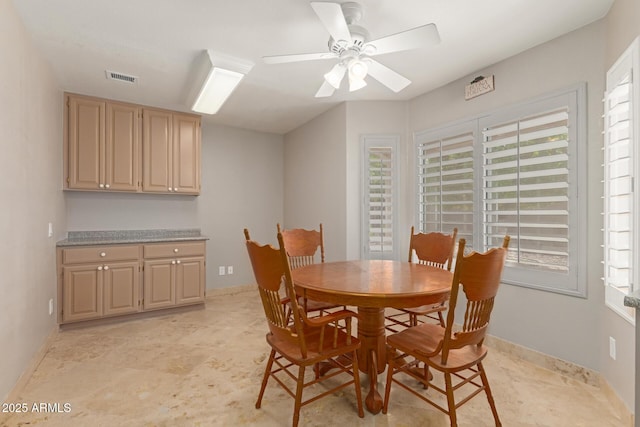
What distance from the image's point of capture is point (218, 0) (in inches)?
77.7

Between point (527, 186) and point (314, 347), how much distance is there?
209cm

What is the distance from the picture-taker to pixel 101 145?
346cm

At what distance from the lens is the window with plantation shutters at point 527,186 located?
2.27 meters

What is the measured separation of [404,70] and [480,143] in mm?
982

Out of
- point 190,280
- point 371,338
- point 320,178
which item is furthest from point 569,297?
point 190,280

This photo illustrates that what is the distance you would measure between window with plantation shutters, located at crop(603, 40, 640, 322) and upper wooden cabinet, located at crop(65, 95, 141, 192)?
4.33 m

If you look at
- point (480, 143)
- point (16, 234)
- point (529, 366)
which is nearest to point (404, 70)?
point (480, 143)

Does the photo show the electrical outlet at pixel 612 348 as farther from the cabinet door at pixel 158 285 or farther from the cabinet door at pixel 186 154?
the cabinet door at pixel 186 154

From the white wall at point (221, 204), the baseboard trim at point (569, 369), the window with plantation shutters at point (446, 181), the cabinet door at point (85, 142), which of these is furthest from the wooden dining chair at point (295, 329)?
the white wall at point (221, 204)

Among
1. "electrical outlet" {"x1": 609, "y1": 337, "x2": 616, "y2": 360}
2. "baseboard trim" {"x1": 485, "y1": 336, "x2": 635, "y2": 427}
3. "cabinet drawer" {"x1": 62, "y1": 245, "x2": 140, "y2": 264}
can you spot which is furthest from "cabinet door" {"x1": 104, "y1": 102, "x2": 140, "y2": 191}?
"electrical outlet" {"x1": 609, "y1": 337, "x2": 616, "y2": 360}

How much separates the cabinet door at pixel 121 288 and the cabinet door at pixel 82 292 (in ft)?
0.21

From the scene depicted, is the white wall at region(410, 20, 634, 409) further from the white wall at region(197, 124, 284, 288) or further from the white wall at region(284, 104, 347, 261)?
the white wall at region(197, 124, 284, 288)

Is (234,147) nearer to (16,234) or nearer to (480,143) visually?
(16,234)

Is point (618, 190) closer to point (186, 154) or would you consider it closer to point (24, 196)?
point (24, 196)
